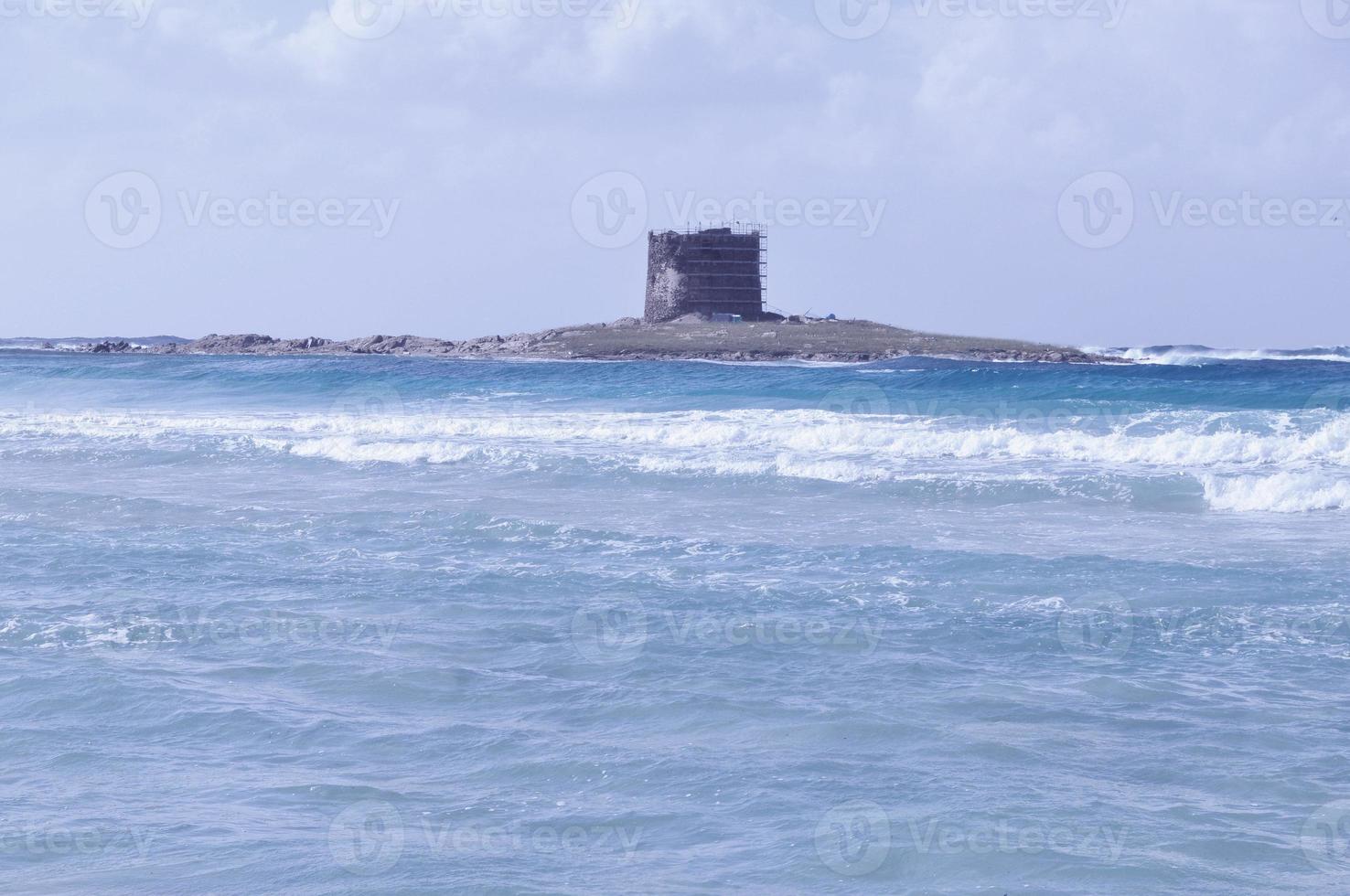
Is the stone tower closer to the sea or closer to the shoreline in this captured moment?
the shoreline

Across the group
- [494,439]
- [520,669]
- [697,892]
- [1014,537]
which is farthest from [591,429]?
[697,892]

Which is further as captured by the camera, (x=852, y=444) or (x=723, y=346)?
(x=723, y=346)

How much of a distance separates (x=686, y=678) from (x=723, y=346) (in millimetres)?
48779

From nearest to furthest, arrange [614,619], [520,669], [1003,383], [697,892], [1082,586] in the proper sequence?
[697,892]
[520,669]
[614,619]
[1082,586]
[1003,383]

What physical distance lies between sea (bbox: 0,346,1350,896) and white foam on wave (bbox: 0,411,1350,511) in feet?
0.57

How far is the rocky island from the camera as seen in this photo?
5419 cm

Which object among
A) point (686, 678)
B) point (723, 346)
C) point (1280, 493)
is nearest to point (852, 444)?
point (1280, 493)

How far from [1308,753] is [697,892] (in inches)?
127

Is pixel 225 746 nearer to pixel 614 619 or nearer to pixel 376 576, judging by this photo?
pixel 614 619

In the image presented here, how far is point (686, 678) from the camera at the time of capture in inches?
283

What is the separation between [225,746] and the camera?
20.1 feet

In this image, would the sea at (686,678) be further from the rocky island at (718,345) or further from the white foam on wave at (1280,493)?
the rocky island at (718,345)

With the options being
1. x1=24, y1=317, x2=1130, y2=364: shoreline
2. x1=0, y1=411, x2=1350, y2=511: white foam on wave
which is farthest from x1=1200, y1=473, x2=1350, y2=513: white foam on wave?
x1=24, y1=317, x2=1130, y2=364: shoreline

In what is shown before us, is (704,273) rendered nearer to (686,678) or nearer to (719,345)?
(719,345)
